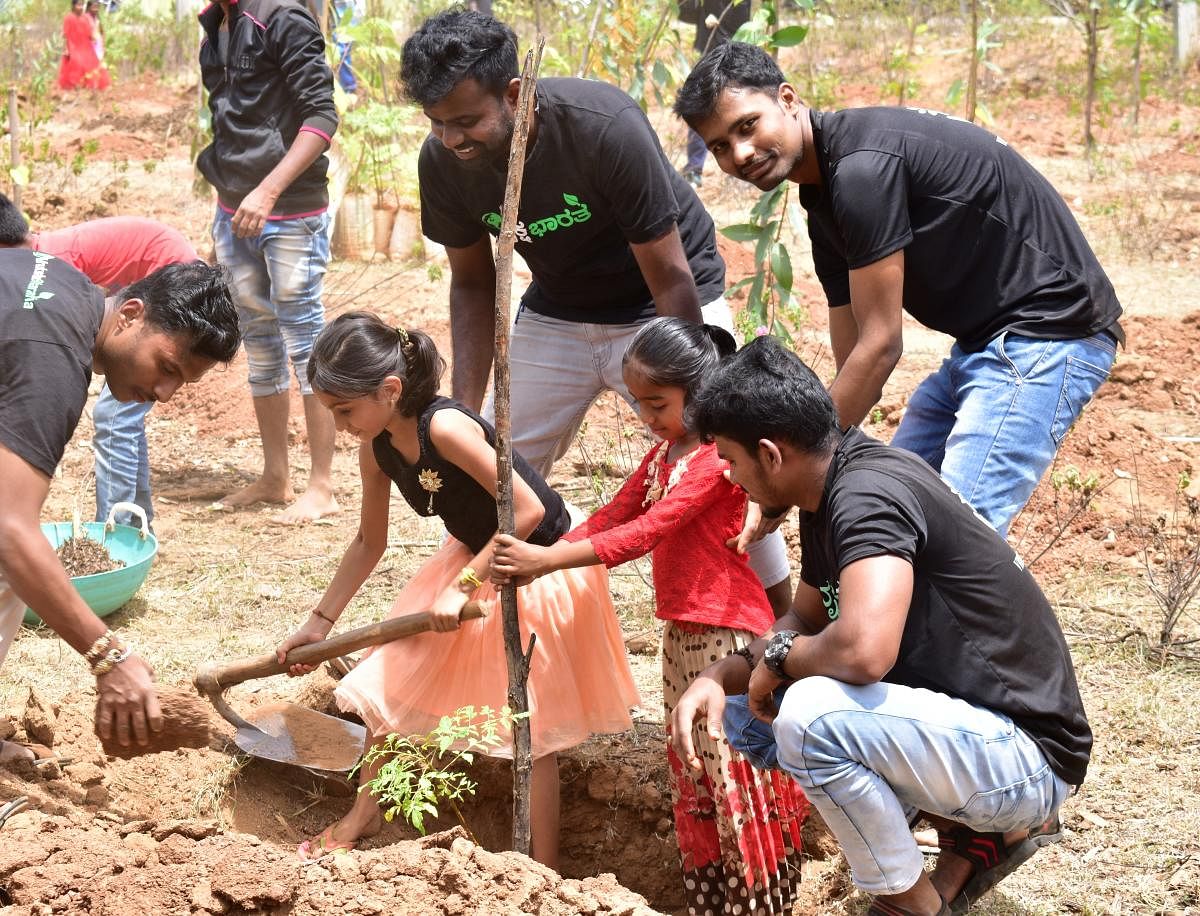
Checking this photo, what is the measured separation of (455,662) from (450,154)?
4.45 ft

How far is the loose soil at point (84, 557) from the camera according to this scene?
438cm

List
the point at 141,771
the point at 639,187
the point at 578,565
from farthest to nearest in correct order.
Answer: the point at 141,771 → the point at 639,187 → the point at 578,565

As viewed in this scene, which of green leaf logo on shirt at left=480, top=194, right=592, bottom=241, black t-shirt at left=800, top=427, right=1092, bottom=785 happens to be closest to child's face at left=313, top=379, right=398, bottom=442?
green leaf logo on shirt at left=480, top=194, right=592, bottom=241

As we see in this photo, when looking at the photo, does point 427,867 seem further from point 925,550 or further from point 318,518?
point 318,518

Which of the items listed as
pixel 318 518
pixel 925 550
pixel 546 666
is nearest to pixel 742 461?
pixel 925 550

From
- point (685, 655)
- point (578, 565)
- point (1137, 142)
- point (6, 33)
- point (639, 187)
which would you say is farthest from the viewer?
point (6, 33)

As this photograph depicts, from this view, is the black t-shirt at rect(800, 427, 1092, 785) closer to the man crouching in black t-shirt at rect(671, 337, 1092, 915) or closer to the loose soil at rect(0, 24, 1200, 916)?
the man crouching in black t-shirt at rect(671, 337, 1092, 915)

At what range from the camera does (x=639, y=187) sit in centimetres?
322

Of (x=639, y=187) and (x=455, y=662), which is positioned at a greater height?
(x=639, y=187)

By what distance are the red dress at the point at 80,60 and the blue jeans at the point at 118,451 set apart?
11.0 metres

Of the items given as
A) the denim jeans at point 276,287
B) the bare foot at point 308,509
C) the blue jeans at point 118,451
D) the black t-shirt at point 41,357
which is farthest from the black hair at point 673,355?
the bare foot at point 308,509

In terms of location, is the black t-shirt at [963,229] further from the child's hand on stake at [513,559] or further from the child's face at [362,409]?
the child's face at [362,409]

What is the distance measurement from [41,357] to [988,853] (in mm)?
2254

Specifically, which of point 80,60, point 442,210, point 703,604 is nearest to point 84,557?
point 442,210
